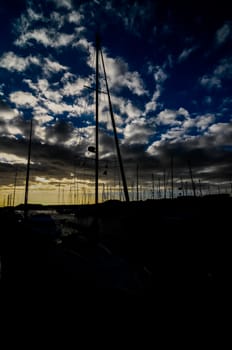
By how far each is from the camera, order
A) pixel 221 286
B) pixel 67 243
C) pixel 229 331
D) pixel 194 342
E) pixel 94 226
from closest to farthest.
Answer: pixel 194 342
pixel 229 331
pixel 221 286
pixel 67 243
pixel 94 226

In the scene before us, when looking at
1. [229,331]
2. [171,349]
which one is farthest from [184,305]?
[171,349]

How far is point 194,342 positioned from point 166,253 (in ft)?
37.1

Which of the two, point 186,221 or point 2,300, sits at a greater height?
point 186,221

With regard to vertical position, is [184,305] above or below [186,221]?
below

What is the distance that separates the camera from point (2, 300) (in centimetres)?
795

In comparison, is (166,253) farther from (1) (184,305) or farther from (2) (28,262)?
(2) (28,262)

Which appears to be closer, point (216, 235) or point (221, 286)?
point (221, 286)

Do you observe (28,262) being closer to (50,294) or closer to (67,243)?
(67,243)

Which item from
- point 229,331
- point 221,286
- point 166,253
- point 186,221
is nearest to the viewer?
point 229,331

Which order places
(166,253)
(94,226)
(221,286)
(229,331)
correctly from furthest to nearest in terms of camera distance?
1. (166,253)
2. (94,226)
3. (221,286)
4. (229,331)

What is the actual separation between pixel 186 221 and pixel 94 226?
14.6 meters

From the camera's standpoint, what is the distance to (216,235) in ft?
65.0

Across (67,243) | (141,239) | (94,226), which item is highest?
(94,226)

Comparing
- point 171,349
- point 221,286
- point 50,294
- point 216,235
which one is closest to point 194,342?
point 171,349
